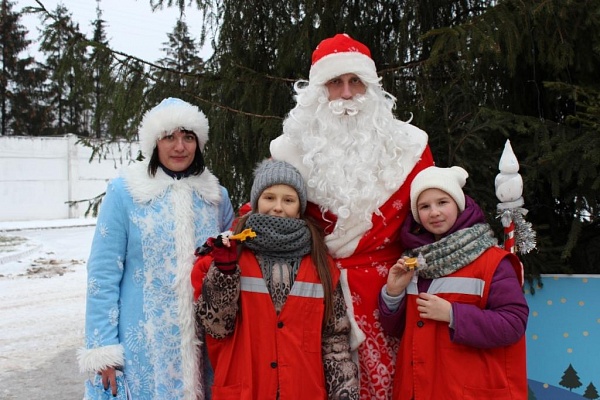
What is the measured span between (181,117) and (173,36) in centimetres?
344

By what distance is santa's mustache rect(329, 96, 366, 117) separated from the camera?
9.30ft

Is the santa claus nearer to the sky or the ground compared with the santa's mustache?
nearer to the ground

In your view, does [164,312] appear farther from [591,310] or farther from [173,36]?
[173,36]

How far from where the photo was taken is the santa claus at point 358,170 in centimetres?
267

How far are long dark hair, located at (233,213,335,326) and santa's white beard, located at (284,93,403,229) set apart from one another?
0.70 ft

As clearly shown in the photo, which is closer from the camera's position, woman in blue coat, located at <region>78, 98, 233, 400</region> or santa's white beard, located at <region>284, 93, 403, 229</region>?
woman in blue coat, located at <region>78, 98, 233, 400</region>

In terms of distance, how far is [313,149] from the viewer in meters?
2.83

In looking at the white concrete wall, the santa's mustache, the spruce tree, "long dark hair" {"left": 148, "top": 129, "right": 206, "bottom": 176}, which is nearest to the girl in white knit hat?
the santa's mustache

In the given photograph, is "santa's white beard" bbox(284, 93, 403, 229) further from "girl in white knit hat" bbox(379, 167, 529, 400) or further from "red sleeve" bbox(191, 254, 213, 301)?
"red sleeve" bbox(191, 254, 213, 301)

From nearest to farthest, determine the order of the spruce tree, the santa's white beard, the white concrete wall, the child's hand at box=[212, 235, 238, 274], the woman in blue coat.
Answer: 1. the child's hand at box=[212, 235, 238, 274]
2. the woman in blue coat
3. the santa's white beard
4. the white concrete wall
5. the spruce tree

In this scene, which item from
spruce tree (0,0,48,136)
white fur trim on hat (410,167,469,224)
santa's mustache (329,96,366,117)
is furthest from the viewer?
spruce tree (0,0,48,136)

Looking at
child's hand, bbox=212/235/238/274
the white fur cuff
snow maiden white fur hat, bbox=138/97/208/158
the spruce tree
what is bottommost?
the white fur cuff

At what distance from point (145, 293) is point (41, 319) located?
6.29 metres

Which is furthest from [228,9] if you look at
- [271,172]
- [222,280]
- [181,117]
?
[222,280]
